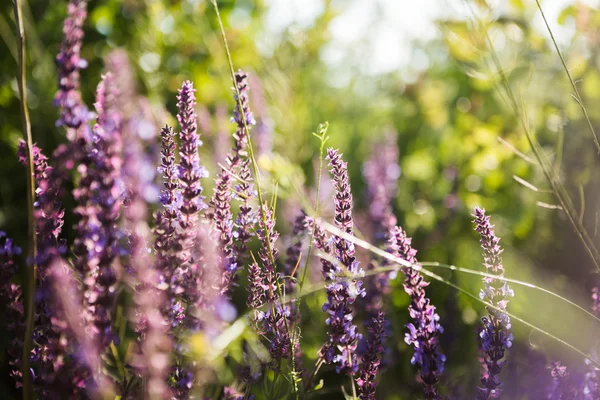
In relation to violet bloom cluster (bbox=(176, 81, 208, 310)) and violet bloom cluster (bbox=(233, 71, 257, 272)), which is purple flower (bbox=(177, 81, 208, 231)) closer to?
violet bloom cluster (bbox=(176, 81, 208, 310))

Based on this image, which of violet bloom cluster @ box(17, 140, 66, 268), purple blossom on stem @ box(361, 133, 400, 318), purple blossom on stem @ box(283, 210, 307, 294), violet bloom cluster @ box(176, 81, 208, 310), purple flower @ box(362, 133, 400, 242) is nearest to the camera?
violet bloom cluster @ box(17, 140, 66, 268)

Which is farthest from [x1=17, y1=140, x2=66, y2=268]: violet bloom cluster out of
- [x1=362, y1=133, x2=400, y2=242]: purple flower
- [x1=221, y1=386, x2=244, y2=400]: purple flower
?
[x1=362, y1=133, x2=400, y2=242]: purple flower

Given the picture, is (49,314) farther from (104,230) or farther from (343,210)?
(343,210)

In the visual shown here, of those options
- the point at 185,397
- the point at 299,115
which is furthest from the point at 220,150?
the point at 185,397

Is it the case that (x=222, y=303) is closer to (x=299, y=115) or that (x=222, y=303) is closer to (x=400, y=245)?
(x=400, y=245)

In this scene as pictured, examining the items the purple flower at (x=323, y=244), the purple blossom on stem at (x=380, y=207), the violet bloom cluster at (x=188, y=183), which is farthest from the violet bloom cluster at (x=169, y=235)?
the purple blossom on stem at (x=380, y=207)

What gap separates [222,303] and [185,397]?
0.64 ft

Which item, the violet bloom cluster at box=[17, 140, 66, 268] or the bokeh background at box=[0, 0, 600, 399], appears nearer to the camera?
the violet bloom cluster at box=[17, 140, 66, 268]

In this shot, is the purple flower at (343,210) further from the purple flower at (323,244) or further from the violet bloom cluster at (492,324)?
the violet bloom cluster at (492,324)

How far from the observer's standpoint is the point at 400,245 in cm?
114

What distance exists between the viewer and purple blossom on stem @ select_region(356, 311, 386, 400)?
3.76 feet

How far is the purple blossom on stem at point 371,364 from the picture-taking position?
115cm

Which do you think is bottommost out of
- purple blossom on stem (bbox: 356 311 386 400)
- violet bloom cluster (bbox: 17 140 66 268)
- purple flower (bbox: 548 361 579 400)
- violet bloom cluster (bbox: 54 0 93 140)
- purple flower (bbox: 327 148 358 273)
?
purple flower (bbox: 548 361 579 400)

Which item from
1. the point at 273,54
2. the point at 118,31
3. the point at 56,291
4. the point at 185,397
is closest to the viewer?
the point at 56,291
